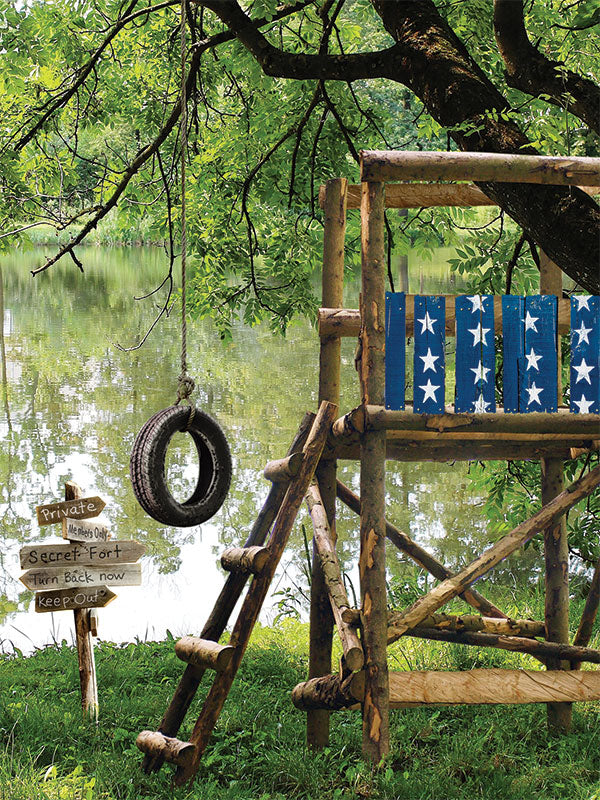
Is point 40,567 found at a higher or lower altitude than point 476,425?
lower

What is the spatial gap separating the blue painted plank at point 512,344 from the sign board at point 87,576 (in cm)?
212

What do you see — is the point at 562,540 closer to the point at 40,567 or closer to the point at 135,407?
the point at 40,567

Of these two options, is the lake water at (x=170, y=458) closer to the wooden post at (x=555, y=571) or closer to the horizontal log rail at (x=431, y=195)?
the wooden post at (x=555, y=571)

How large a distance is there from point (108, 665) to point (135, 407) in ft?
26.3

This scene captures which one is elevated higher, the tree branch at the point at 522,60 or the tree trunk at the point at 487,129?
the tree branch at the point at 522,60

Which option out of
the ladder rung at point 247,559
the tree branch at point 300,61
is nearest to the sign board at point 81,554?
the ladder rung at point 247,559

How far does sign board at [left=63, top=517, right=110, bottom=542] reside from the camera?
190 inches

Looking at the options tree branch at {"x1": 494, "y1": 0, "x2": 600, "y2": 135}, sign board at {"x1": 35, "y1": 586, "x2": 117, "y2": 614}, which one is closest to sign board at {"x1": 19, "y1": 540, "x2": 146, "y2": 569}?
sign board at {"x1": 35, "y1": 586, "x2": 117, "y2": 614}

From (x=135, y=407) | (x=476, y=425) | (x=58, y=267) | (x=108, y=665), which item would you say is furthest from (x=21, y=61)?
(x=58, y=267)

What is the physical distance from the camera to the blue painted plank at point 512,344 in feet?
13.4

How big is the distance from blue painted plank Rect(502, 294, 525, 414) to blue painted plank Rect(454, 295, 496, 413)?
0.07 meters

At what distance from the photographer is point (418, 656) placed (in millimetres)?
5766

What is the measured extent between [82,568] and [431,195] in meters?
2.70

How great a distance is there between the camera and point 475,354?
4.05m
